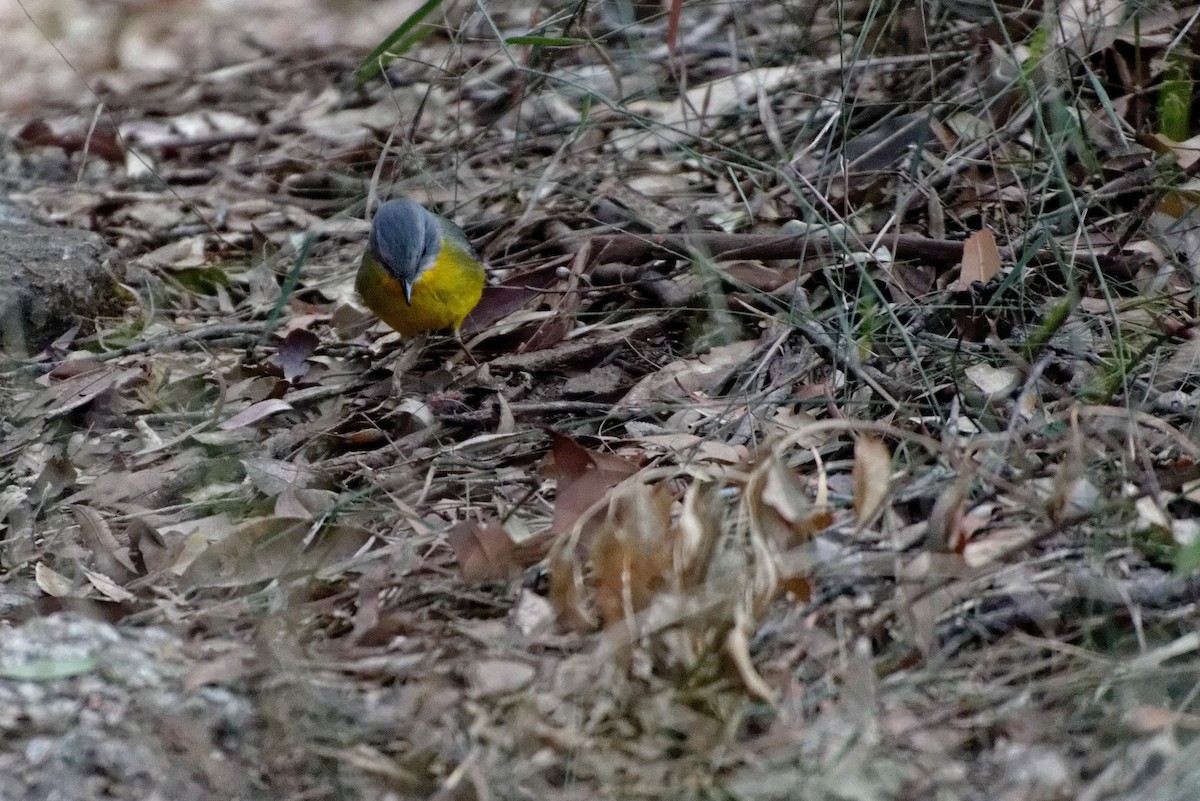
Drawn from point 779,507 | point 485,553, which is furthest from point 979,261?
point 485,553

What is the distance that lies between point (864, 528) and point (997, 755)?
0.67 meters

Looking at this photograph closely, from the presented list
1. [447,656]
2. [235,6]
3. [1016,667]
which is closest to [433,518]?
[447,656]

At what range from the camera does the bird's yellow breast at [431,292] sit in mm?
5172

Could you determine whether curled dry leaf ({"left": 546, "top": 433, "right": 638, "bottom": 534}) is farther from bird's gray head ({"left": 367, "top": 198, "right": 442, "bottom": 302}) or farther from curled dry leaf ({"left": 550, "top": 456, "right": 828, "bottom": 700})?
bird's gray head ({"left": 367, "top": 198, "right": 442, "bottom": 302})


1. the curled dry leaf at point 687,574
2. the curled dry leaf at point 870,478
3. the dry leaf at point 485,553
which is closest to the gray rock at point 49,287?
the dry leaf at point 485,553

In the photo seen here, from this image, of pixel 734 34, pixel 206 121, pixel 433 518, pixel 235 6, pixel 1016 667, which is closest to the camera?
pixel 1016 667

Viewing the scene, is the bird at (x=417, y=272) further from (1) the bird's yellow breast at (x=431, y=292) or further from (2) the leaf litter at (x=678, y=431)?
(2) the leaf litter at (x=678, y=431)

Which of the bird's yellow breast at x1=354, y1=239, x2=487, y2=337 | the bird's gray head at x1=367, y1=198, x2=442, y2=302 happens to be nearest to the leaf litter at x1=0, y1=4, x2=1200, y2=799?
the bird's yellow breast at x1=354, y1=239, x2=487, y2=337

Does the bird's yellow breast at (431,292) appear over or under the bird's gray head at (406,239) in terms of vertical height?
under

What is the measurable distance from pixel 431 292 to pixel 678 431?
1.50 meters

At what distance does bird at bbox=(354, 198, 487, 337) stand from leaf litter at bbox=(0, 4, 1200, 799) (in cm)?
13

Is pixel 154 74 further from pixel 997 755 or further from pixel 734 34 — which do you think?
pixel 997 755

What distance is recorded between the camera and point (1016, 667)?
273 centimetres

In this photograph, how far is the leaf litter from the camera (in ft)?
8.59
